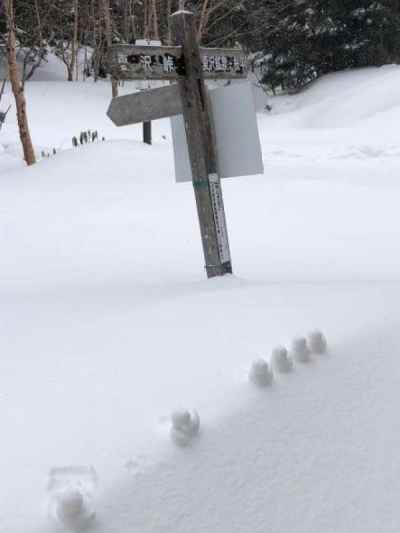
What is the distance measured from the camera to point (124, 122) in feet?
13.4

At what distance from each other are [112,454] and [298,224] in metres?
5.67

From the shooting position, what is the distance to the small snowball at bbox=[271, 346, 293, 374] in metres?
2.55

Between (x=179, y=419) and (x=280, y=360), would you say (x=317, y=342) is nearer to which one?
(x=280, y=360)

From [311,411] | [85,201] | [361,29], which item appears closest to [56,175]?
[85,201]

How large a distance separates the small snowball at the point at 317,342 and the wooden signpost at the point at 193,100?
1559mm

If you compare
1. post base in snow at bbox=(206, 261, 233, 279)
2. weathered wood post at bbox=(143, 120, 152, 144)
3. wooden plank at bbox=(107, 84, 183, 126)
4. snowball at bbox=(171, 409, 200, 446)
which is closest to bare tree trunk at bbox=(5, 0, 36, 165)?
weathered wood post at bbox=(143, 120, 152, 144)

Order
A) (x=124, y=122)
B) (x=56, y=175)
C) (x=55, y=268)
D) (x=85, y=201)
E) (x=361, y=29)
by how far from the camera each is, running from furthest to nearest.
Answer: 1. (x=361, y=29)
2. (x=56, y=175)
3. (x=85, y=201)
4. (x=55, y=268)
5. (x=124, y=122)

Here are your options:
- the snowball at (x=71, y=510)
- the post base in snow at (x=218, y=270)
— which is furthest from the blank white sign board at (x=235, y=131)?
the snowball at (x=71, y=510)

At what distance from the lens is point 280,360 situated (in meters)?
2.55

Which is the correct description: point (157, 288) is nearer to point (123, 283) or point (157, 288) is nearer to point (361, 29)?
point (123, 283)

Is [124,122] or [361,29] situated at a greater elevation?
[361,29]

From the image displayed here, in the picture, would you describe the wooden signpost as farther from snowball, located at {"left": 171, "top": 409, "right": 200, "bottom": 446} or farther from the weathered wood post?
the weathered wood post

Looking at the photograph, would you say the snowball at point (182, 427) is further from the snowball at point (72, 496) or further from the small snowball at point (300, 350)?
the small snowball at point (300, 350)

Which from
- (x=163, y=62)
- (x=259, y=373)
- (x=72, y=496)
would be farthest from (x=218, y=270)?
(x=72, y=496)
